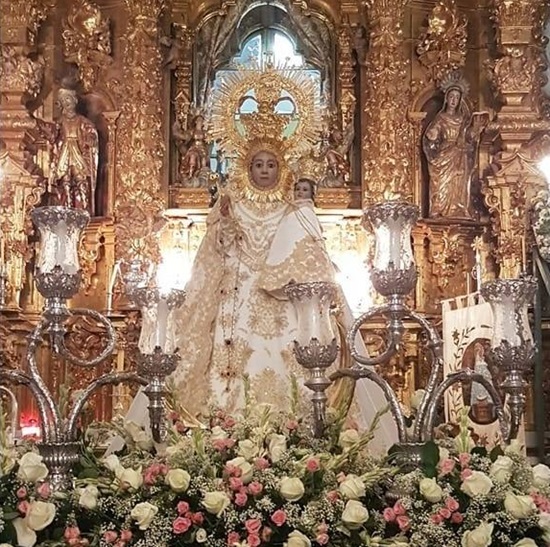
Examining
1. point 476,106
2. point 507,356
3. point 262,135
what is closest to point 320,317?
point 507,356

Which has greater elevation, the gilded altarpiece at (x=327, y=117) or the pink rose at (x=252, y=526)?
the gilded altarpiece at (x=327, y=117)

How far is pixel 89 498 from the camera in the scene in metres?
3.07

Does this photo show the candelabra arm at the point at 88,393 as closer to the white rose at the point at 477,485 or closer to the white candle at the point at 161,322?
the white candle at the point at 161,322

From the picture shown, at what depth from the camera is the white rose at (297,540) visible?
2900 millimetres

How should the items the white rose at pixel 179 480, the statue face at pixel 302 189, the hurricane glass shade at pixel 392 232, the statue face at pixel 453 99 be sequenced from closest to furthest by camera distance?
the white rose at pixel 179 480
the hurricane glass shade at pixel 392 232
the statue face at pixel 302 189
the statue face at pixel 453 99

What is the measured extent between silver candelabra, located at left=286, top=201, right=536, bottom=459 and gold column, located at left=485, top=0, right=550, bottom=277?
21.0 feet

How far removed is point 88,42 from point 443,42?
11.7 ft

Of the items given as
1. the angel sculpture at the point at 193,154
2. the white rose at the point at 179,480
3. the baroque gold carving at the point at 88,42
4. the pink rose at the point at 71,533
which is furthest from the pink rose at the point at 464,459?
the baroque gold carving at the point at 88,42

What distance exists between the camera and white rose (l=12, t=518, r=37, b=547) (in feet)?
9.71

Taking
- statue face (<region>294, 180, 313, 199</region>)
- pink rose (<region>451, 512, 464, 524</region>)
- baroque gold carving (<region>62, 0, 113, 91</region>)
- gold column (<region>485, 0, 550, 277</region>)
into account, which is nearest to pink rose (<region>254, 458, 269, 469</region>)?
pink rose (<region>451, 512, 464, 524</region>)

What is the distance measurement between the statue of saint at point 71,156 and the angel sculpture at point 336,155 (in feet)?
7.54

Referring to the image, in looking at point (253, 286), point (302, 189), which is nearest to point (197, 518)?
point (253, 286)

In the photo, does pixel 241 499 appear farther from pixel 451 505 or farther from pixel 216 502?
pixel 451 505

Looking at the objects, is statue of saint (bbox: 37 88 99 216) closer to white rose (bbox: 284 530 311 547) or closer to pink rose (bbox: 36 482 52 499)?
pink rose (bbox: 36 482 52 499)
